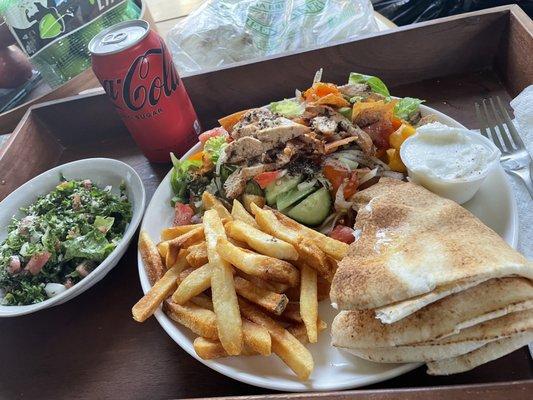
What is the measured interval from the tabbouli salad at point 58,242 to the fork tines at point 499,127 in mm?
1465

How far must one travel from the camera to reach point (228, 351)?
1215mm

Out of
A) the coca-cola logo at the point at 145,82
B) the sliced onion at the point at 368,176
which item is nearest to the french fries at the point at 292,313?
the sliced onion at the point at 368,176

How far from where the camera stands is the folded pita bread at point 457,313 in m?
0.98

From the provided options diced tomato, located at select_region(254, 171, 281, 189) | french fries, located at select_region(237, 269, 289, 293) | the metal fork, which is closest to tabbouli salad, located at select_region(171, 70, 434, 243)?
diced tomato, located at select_region(254, 171, 281, 189)

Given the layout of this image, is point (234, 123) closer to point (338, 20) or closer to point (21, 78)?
point (338, 20)

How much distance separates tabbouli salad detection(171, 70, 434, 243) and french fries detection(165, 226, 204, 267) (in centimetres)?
24

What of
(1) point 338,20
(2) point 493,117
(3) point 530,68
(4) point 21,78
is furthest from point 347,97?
(4) point 21,78

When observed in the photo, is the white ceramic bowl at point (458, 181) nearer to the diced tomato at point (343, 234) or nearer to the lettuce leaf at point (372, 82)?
the diced tomato at point (343, 234)

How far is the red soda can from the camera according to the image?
175cm

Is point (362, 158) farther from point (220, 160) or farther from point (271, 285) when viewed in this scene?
point (271, 285)

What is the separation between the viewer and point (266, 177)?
1690 mm

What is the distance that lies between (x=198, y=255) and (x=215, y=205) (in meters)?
0.28

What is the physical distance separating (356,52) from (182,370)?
1.65 m

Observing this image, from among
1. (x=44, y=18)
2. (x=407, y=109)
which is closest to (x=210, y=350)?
(x=407, y=109)
